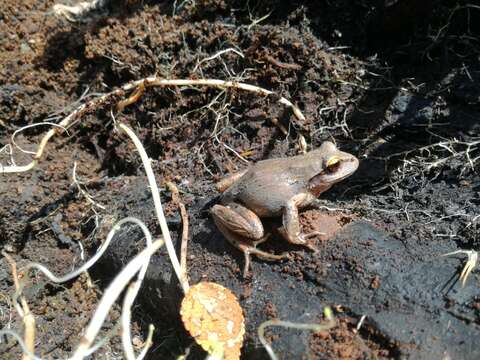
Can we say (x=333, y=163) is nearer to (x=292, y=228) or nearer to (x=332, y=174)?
(x=332, y=174)

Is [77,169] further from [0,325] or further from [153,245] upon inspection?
[153,245]

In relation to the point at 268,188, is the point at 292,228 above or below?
below

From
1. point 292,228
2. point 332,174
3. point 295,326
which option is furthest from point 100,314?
point 332,174

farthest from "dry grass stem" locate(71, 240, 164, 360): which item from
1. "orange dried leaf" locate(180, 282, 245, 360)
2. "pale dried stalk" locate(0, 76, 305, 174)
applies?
"pale dried stalk" locate(0, 76, 305, 174)

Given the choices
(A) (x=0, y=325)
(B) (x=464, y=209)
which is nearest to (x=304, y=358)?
(B) (x=464, y=209)

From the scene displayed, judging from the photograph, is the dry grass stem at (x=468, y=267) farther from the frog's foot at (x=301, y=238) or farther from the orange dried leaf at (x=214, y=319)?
the orange dried leaf at (x=214, y=319)

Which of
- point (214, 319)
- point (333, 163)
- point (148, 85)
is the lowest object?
point (214, 319)
